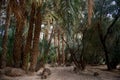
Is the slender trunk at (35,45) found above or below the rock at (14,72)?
above

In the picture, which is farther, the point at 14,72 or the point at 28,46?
the point at 28,46

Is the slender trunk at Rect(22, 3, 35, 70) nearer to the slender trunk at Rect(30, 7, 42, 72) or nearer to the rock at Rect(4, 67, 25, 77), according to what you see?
the slender trunk at Rect(30, 7, 42, 72)

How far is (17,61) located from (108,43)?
28.5ft

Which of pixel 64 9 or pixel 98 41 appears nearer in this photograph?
pixel 64 9

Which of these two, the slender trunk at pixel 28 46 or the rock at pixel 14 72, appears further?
the slender trunk at pixel 28 46

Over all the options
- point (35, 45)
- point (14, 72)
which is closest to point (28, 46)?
point (35, 45)

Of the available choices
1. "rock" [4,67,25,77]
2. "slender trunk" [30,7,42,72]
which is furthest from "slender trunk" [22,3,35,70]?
"rock" [4,67,25,77]

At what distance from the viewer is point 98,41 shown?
748 inches

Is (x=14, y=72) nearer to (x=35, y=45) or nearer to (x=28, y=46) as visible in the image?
(x=28, y=46)

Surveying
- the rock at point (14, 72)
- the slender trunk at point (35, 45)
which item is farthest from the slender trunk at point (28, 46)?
the rock at point (14, 72)

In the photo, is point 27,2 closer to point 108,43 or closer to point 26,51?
point 26,51

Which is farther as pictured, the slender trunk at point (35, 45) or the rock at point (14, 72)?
the slender trunk at point (35, 45)

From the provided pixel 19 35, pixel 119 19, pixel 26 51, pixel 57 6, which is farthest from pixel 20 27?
pixel 119 19

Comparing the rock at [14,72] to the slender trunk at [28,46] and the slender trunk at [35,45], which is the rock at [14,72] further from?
the slender trunk at [35,45]
